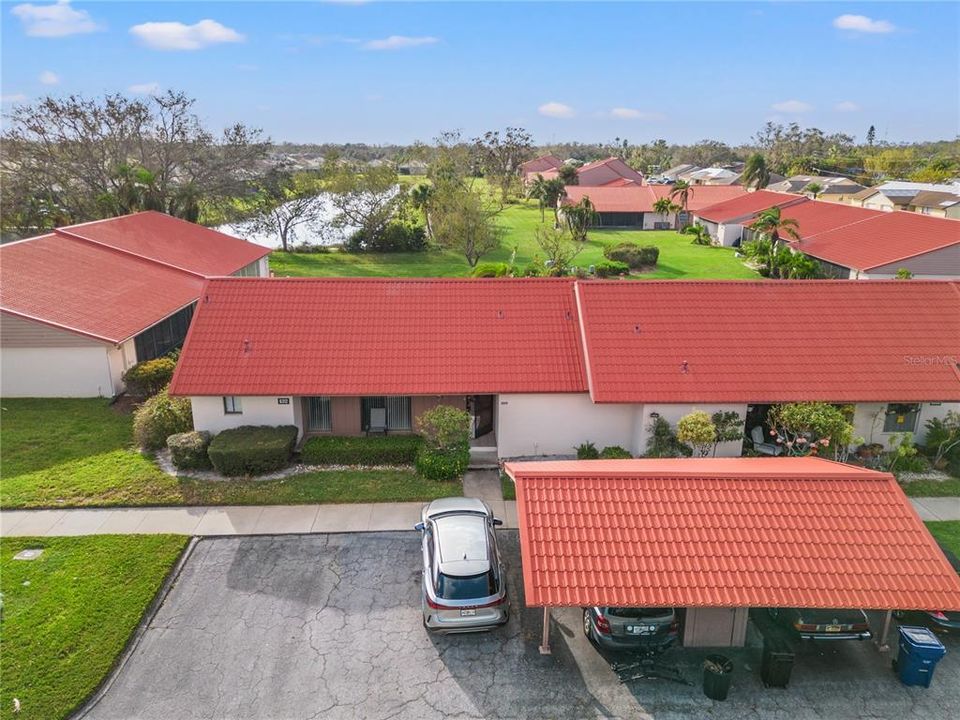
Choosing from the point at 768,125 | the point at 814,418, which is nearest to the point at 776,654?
the point at 814,418

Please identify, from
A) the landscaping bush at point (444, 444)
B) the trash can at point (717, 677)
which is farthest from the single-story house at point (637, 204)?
the trash can at point (717, 677)

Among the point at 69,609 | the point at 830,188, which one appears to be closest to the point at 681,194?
the point at 830,188

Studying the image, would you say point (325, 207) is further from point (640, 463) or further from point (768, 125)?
point (768, 125)

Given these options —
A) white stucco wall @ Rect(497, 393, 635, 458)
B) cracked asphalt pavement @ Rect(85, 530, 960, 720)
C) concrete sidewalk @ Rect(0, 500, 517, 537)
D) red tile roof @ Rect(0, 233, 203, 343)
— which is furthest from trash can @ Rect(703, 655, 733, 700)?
red tile roof @ Rect(0, 233, 203, 343)

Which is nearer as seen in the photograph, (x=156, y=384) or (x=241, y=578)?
(x=241, y=578)

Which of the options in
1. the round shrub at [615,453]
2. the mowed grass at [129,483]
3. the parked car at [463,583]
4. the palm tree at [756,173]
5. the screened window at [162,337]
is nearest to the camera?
the parked car at [463,583]

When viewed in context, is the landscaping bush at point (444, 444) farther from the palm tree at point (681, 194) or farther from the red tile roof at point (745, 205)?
the palm tree at point (681, 194)

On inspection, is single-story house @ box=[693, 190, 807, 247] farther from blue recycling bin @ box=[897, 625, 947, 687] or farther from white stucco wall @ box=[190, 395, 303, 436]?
blue recycling bin @ box=[897, 625, 947, 687]
